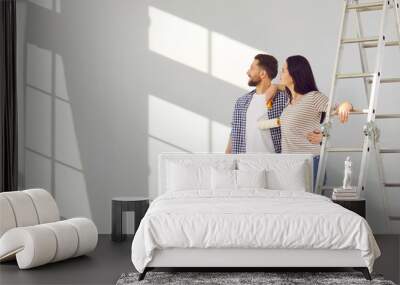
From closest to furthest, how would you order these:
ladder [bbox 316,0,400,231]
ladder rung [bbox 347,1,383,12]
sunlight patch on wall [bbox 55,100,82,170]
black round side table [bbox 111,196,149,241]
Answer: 1. ladder [bbox 316,0,400,231]
2. ladder rung [bbox 347,1,383,12]
3. black round side table [bbox 111,196,149,241]
4. sunlight patch on wall [bbox 55,100,82,170]

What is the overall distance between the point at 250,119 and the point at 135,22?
1.64m

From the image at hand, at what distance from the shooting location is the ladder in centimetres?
611

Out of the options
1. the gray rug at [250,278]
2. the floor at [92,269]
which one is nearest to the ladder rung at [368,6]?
the floor at [92,269]

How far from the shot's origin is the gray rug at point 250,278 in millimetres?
4469

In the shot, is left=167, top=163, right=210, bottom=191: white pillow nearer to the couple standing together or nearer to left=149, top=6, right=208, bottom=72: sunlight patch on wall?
the couple standing together

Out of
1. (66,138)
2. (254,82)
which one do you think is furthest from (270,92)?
(66,138)

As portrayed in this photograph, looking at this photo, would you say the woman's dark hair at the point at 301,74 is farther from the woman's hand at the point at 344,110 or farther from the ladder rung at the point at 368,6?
the ladder rung at the point at 368,6

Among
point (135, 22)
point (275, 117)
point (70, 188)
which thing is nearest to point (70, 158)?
point (70, 188)

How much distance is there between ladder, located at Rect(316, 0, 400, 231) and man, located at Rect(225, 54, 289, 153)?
54 centimetres

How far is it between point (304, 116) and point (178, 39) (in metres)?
1.59

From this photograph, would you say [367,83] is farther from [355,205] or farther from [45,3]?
[45,3]

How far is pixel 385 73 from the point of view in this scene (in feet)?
22.3

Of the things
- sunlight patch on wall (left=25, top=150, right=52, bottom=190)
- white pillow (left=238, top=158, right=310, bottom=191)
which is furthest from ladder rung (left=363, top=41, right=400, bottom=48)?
sunlight patch on wall (left=25, top=150, right=52, bottom=190)

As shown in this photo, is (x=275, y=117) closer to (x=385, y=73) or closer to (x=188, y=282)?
(x=385, y=73)
